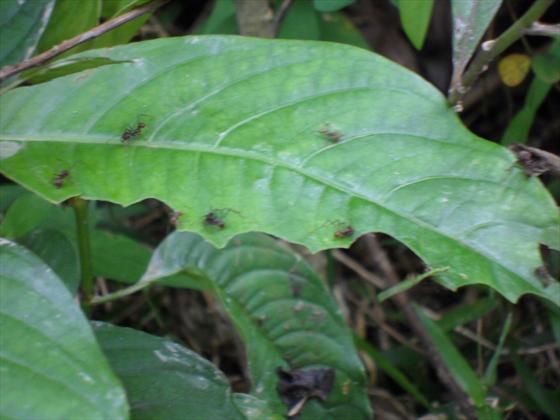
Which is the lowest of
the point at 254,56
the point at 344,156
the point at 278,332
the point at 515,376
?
the point at 515,376

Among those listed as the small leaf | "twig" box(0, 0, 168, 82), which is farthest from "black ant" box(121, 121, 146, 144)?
the small leaf

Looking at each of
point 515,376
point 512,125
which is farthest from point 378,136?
point 515,376

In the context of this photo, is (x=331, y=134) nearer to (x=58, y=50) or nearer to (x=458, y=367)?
(x=58, y=50)

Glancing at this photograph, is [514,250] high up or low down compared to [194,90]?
down

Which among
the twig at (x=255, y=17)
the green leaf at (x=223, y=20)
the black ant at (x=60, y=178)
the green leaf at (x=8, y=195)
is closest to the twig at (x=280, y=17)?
the twig at (x=255, y=17)

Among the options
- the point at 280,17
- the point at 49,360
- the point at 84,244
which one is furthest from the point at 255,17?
the point at 49,360

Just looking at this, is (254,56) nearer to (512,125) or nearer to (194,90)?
(194,90)

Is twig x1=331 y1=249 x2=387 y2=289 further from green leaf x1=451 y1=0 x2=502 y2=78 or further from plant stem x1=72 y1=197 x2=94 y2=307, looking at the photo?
green leaf x1=451 y1=0 x2=502 y2=78
